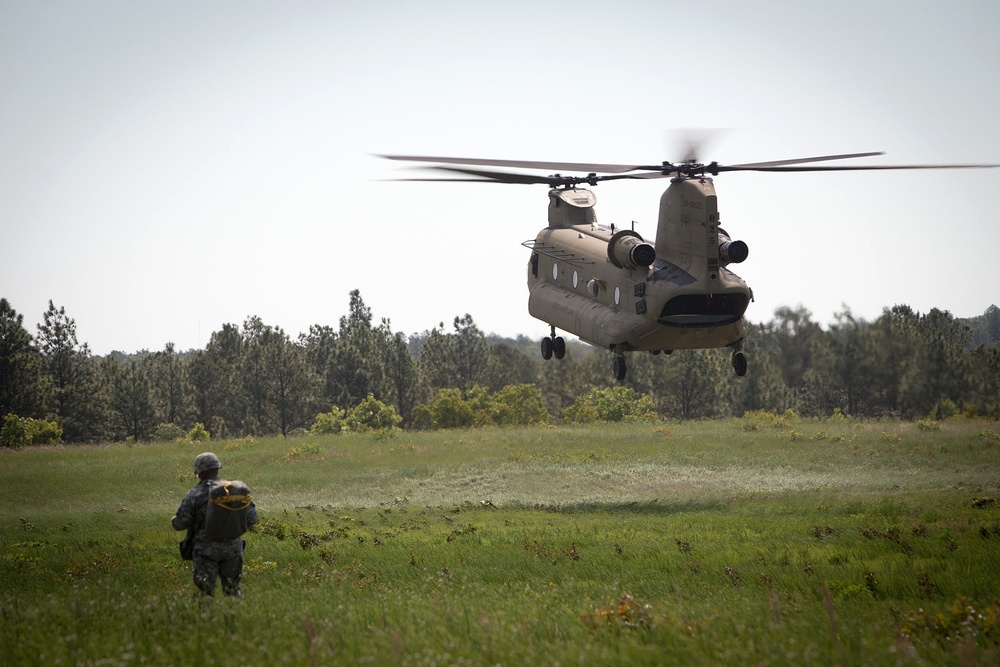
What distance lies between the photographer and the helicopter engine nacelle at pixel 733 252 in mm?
25234

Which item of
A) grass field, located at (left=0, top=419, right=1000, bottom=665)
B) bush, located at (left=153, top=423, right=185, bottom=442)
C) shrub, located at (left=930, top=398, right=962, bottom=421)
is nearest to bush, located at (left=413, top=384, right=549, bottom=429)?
bush, located at (left=153, top=423, right=185, bottom=442)

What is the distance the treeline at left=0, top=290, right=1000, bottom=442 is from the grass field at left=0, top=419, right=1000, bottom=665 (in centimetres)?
1587

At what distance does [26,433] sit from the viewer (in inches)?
2260

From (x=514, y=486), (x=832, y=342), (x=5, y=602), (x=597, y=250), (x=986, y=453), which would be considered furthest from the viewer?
(x=832, y=342)

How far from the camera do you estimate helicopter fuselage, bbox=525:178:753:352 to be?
25312mm

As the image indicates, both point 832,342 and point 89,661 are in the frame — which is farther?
point 832,342

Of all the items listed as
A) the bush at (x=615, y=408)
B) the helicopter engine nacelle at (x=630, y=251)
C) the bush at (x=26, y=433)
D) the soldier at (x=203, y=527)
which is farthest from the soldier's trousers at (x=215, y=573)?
the bush at (x=615, y=408)

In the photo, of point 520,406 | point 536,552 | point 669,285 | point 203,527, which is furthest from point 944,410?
point 203,527

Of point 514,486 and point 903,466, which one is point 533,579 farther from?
point 903,466

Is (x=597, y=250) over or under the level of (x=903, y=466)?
over

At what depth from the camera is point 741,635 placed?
9.15 metres

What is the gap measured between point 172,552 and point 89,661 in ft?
45.4

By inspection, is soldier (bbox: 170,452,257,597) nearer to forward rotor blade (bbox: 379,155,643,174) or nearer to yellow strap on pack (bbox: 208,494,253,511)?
yellow strap on pack (bbox: 208,494,253,511)

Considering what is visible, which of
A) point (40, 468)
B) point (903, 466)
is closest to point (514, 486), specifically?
point (903, 466)
